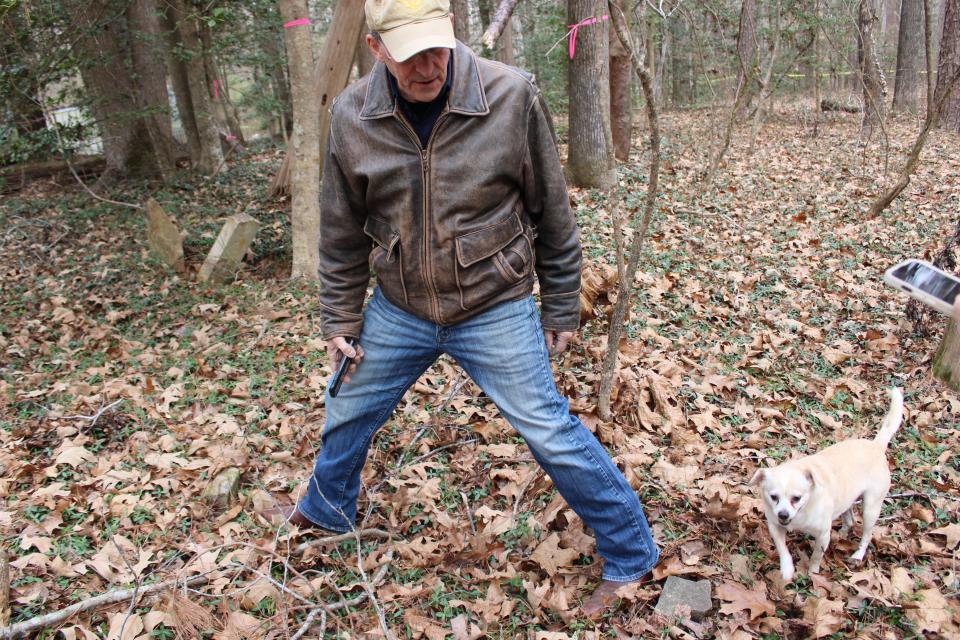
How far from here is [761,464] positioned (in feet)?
13.0

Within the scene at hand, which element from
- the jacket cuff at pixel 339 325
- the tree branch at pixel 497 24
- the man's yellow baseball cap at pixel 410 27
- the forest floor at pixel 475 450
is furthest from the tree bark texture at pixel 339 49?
the man's yellow baseball cap at pixel 410 27

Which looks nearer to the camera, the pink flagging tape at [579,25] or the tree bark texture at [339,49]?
the pink flagging tape at [579,25]

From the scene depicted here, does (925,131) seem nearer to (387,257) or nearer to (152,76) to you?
(387,257)

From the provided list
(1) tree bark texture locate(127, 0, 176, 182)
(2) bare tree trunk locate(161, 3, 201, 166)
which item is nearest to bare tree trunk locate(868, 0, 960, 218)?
(1) tree bark texture locate(127, 0, 176, 182)

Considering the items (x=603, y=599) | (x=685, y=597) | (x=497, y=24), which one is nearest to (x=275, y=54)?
(x=497, y=24)

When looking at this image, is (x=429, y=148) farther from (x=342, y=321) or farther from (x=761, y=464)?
(x=761, y=464)

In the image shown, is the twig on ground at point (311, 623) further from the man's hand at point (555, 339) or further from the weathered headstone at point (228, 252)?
the weathered headstone at point (228, 252)

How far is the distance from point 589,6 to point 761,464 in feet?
23.8

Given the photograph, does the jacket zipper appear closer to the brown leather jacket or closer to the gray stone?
the brown leather jacket

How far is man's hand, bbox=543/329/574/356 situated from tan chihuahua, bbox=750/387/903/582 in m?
1.01

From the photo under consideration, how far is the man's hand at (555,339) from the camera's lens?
9.71 feet

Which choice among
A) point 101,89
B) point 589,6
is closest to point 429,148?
point 589,6

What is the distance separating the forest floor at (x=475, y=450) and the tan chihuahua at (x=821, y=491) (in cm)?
21

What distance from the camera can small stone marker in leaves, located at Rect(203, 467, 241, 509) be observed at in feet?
12.9
